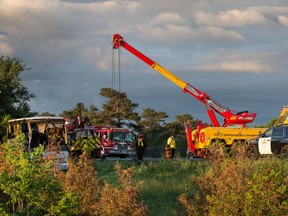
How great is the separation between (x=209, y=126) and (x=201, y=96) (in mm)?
4323

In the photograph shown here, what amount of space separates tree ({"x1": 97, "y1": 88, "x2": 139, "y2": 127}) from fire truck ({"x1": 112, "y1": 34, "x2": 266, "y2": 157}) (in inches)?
1111

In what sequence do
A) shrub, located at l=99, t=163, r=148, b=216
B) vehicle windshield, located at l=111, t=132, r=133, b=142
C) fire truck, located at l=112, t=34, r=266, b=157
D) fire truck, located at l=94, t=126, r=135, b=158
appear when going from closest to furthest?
shrub, located at l=99, t=163, r=148, b=216 < fire truck, located at l=112, t=34, r=266, b=157 < fire truck, located at l=94, t=126, r=135, b=158 < vehicle windshield, located at l=111, t=132, r=133, b=142

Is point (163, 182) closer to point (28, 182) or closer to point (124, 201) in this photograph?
point (124, 201)

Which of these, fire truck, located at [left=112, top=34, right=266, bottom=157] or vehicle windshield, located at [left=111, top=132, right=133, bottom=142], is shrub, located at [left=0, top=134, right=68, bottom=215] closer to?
fire truck, located at [left=112, top=34, right=266, bottom=157]

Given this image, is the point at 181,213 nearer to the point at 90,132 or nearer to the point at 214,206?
the point at 214,206

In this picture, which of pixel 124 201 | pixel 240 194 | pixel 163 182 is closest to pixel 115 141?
pixel 163 182

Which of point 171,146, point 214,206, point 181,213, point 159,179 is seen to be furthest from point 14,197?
point 171,146

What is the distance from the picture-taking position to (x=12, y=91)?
46188 millimetres

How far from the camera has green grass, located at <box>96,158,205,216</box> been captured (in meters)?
15.2

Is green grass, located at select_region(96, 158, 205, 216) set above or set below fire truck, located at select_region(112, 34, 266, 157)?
below

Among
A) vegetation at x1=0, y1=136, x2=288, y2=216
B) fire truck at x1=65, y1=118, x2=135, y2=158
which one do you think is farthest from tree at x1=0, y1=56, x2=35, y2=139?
vegetation at x1=0, y1=136, x2=288, y2=216

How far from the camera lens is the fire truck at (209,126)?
3575 cm

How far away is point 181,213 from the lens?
36.0ft

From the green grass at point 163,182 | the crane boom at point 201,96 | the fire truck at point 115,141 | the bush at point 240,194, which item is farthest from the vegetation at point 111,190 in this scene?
the fire truck at point 115,141
